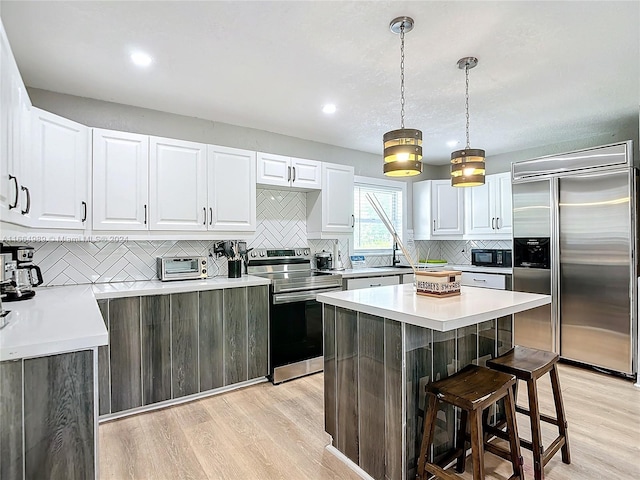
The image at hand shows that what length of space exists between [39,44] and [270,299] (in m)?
2.45

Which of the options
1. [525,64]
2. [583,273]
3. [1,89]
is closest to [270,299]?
[1,89]

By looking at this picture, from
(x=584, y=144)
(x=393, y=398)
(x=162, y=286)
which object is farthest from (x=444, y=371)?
(x=584, y=144)

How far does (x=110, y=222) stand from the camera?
2.82 meters

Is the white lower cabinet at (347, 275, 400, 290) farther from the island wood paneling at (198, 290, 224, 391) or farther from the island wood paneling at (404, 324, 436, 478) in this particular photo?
the island wood paneling at (404, 324, 436, 478)

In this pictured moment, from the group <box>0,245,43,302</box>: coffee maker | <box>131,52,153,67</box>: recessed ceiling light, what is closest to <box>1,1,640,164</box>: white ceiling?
<box>131,52,153,67</box>: recessed ceiling light

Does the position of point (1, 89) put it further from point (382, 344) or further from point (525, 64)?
point (525, 64)

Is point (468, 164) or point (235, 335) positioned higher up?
point (468, 164)

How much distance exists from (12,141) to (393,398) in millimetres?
2265

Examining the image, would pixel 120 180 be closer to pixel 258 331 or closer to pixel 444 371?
pixel 258 331

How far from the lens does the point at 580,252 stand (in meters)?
3.56

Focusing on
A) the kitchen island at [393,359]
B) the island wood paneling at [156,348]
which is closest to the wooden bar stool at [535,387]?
the kitchen island at [393,359]

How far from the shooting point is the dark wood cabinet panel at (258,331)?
126 inches

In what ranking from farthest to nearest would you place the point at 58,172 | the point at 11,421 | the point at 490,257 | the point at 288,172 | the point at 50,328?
1. the point at 490,257
2. the point at 288,172
3. the point at 58,172
4. the point at 50,328
5. the point at 11,421

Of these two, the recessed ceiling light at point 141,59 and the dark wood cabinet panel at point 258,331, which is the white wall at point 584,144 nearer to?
the dark wood cabinet panel at point 258,331
